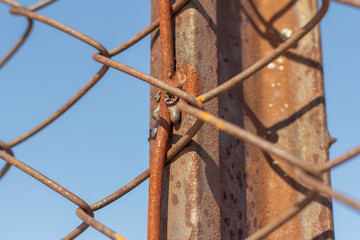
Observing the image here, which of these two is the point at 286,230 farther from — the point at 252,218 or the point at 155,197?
the point at 155,197

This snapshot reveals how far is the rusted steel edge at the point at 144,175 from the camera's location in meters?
0.84

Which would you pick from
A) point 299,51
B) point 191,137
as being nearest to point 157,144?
point 191,137

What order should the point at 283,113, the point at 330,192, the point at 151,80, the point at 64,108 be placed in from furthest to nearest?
the point at 64,108, the point at 283,113, the point at 151,80, the point at 330,192

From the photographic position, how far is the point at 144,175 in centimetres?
88

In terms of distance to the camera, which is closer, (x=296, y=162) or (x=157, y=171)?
(x=296, y=162)

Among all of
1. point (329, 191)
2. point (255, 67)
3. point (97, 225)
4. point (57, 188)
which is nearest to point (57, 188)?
point (57, 188)

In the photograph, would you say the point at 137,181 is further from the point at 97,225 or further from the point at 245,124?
the point at 245,124

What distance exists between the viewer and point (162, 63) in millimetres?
914

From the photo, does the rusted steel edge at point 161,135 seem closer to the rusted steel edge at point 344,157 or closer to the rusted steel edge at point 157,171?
the rusted steel edge at point 157,171

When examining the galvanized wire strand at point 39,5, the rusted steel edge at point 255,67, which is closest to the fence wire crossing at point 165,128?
the rusted steel edge at point 255,67

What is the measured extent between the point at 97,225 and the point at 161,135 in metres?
0.16

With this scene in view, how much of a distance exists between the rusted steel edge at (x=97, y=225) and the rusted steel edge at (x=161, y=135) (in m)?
0.05

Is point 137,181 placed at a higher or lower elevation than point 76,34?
lower

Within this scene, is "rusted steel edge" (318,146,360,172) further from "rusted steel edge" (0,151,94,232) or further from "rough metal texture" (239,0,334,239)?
"rusted steel edge" (0,151,94,232)
